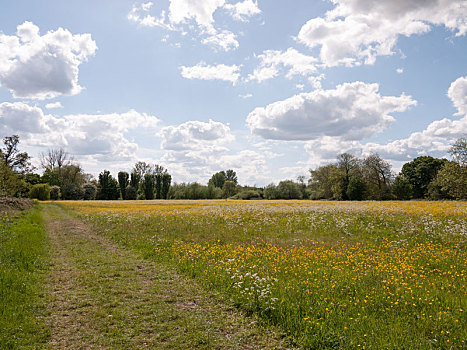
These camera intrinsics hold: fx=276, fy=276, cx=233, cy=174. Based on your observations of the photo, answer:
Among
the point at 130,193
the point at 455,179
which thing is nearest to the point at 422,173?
the point at 455,179

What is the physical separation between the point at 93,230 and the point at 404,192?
70.7 m

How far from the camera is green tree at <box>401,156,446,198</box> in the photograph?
70.6m

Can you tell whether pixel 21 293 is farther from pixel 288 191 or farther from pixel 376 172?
pixel 288 191

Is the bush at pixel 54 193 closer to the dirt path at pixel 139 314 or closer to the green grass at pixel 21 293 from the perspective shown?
the green grass at pixel 21 293

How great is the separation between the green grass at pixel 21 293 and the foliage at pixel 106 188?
86.1m

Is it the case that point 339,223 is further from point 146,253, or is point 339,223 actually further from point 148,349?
point 148,349

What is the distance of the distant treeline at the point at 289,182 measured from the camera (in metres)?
46.2

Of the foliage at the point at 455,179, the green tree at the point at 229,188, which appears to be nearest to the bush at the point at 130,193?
the green tree at the point at 229,188

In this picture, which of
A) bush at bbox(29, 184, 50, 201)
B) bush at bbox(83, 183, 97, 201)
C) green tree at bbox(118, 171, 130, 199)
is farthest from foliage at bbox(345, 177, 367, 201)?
bush at bbox(83, 183, 97, 201)

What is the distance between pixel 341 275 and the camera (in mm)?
8586

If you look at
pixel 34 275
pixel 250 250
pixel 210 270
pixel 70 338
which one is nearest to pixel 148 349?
pixel 70 338

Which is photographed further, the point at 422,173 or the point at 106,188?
the point at 106,188

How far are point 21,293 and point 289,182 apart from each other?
93.9 m

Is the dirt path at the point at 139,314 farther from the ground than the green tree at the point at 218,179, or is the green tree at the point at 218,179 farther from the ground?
the green tree at the point at 218,179
